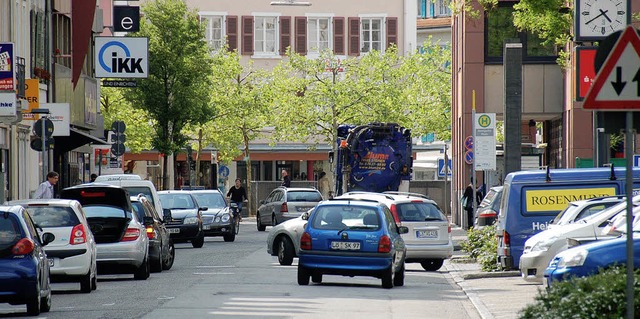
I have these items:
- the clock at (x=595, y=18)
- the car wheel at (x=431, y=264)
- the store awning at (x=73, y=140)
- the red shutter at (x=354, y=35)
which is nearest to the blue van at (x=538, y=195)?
the clock at (x=595, y=18)

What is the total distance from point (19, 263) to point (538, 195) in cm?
1057

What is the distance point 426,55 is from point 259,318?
68.3 meters

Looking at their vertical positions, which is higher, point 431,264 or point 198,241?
point 431,264

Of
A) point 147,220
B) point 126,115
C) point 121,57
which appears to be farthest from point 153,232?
point 126,115

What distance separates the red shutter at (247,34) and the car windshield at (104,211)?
66.6 m

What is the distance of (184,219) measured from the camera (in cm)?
3847

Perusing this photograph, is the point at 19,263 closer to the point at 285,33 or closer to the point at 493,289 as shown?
the point at 493,289

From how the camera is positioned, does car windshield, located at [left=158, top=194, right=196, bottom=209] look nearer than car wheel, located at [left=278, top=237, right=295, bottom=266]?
No

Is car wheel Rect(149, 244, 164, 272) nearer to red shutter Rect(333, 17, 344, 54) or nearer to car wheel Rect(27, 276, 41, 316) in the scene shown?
car wheel Rect(27, 276, 41, 316)

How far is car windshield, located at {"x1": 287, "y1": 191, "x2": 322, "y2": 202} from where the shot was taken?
5000 centimetres

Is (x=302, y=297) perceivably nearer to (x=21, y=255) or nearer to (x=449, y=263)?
(x=21, y=255)

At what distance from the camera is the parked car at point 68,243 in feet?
73.2

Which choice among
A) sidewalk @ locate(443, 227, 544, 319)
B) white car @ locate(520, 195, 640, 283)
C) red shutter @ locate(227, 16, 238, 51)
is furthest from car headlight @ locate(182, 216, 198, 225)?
red shutter @ locate(227, 16, 238, 51)

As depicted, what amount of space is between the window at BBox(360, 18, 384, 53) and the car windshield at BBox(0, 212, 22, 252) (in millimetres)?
75513
